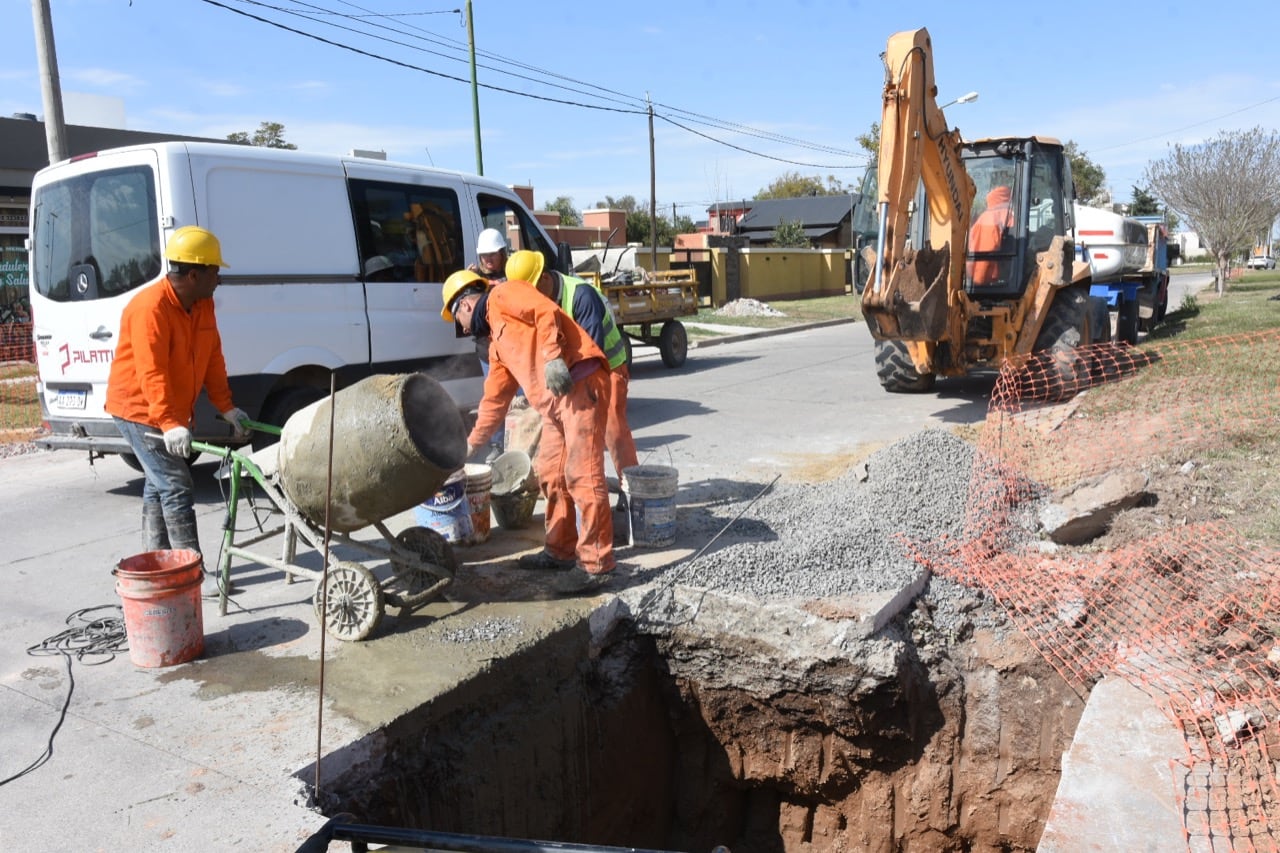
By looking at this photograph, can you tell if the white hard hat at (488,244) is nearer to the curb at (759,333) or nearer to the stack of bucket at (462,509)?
the stack of bucket at (462,509)

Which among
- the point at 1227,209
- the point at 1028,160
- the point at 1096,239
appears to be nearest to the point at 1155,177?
the point at 1227,209

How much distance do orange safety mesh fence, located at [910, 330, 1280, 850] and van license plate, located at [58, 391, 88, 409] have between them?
5765 mm

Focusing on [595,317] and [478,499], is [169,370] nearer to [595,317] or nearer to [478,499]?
[478,499]

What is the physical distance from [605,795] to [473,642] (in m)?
1.16

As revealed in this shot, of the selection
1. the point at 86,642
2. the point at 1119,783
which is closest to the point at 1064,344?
the point at 1119,783

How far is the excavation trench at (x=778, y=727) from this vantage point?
4.29m

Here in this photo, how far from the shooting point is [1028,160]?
9.79 m

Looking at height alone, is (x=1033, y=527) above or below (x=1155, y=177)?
below

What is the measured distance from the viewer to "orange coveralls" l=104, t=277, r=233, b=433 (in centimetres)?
443

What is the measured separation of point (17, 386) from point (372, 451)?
11.8 metres

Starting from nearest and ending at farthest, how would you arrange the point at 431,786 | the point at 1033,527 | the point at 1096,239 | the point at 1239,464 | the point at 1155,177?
1. the point at 431,786
2. the point at 1033,527
3. the point at 1239,464
4. the point at 1096,239
5. the point at 1155,177

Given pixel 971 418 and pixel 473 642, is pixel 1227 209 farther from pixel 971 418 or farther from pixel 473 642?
pixel 473 642

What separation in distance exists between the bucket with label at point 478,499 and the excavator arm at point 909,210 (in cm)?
418

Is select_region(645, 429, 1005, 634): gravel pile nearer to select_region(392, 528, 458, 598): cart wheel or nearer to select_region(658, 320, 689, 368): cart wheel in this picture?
Answer: select_region(392, 528, 458, 598): cart wheel
